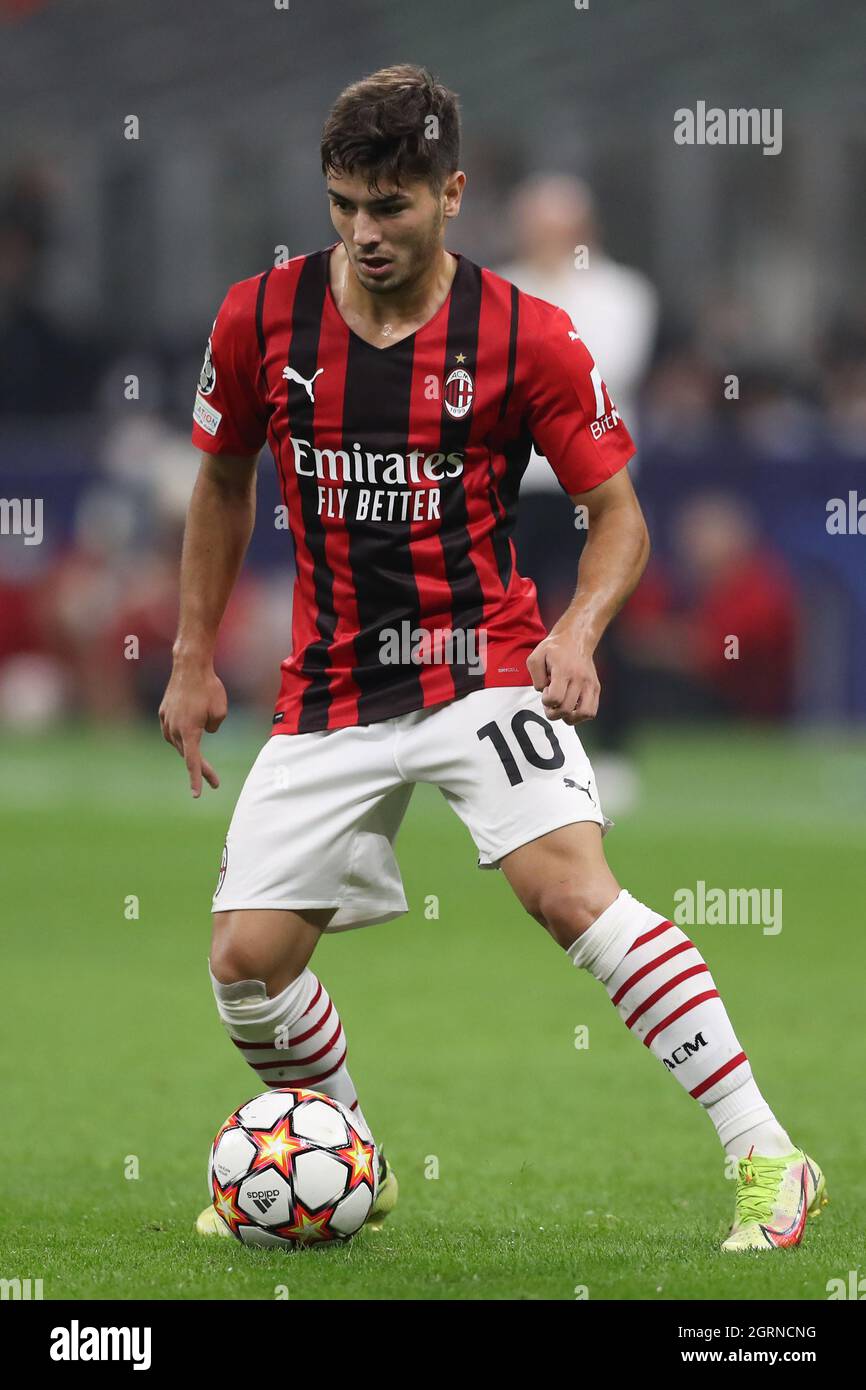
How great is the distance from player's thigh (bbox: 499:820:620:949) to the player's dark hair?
1.27 metres

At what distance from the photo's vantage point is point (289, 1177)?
14.1 feet

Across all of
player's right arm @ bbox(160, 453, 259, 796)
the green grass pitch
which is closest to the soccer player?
player's right arm @ bbox(160, 453, 259, 796)

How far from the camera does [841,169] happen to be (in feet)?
61.0

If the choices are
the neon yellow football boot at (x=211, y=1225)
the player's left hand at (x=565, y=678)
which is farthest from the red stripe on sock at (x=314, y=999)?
the player's left hand at (x=565, y=678)

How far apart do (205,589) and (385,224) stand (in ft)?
3.06

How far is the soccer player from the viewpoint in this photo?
425 cm

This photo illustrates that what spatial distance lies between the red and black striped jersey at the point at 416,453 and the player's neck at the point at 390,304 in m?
0.02

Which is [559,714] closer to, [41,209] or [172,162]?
[41,209]

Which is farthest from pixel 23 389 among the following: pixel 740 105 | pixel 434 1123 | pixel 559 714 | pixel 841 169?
pixel 559 714

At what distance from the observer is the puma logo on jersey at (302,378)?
4488 mm

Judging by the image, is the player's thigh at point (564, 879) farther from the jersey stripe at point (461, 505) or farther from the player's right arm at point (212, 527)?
the player's right arm at point (212, 527)

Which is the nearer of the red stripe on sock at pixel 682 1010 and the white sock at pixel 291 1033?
the red stripe on sock at pixel 682 1010

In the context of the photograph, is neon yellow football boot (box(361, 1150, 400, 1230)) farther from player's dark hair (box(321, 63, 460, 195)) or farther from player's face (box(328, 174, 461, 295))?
player's dark hair (box(321, 63, 460, 195))

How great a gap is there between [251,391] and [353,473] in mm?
304
